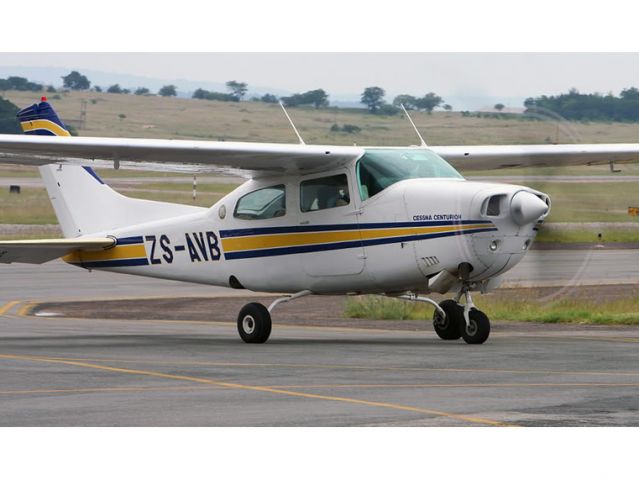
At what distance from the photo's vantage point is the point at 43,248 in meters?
21.1

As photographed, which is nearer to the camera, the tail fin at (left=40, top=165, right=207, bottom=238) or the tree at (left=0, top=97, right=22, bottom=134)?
the tail fin at (left=40, top=165, right=207, bottom=238)

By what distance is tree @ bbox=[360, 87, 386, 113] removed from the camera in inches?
5846

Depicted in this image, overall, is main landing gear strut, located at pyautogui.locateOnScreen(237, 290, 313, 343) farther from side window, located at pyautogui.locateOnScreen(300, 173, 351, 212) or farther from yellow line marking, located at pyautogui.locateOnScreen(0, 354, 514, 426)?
yellow line marking, located at pyautogui.locateOnScreen(0, 354, 514, 426)

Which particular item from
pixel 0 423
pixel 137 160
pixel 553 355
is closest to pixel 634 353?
pixel 553 355

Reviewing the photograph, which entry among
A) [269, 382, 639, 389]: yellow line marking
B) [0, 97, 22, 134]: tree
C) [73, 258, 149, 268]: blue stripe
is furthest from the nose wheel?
[0, 97, 22, 134]: tree

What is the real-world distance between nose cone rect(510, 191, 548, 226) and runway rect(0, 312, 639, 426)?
185cm

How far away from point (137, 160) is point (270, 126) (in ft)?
404

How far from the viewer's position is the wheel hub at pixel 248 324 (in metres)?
19.5

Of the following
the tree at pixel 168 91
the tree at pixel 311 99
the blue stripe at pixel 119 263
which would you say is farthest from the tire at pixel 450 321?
the tree at pixel 168 91

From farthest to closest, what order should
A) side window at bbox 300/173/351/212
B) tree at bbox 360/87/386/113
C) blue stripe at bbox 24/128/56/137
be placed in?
tree at bbox 360/87/386/113 → blue stripe at bbox 24/128/56/137 → side window at bbox 300/173/351/212

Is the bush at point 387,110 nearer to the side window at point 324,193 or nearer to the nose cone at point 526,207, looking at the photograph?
the side window at point 324,193

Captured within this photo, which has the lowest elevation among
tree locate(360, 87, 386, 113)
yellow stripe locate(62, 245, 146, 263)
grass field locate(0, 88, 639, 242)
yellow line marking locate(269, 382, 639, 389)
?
yellow line marking locate(269, 382, 639, 389)

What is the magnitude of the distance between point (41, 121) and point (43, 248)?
2423 mm

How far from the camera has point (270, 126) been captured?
142 m
